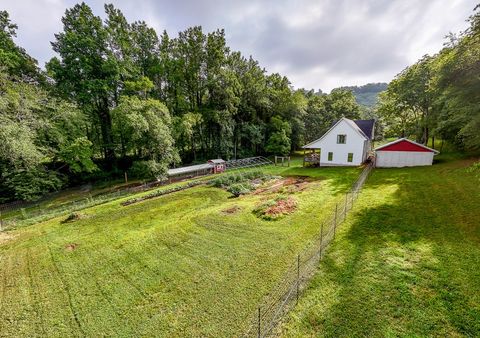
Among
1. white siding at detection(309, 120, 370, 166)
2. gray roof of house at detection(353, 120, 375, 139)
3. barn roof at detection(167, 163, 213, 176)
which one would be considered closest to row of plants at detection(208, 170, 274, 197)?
barn roof at detection(167, 163, 213, 176)

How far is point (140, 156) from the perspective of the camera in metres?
26.4

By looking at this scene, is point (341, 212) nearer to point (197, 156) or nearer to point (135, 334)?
point (135, 334)

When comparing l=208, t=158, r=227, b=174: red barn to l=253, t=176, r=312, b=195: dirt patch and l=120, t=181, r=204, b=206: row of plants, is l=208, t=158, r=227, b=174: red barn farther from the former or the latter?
l=253, t=176, r=312, b=195: dirt patch

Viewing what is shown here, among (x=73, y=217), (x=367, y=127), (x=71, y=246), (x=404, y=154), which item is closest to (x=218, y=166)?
(x=73, y=217)

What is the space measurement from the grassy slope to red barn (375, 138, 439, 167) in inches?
469

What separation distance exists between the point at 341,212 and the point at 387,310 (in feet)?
20.6

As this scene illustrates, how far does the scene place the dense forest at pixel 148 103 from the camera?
14634 millimetres

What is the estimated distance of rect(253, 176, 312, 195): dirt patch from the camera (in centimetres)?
1652

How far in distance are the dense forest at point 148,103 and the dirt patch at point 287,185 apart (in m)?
10.1

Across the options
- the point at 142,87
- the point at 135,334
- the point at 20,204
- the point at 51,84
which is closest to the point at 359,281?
the point at 135,334

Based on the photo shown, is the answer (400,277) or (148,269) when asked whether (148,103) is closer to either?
(148,269)

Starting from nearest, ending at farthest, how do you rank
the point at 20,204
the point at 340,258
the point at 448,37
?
the point at 340,258
the point at 448,37
the point at 20,204

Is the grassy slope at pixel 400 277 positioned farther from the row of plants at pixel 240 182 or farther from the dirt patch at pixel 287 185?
the row of plants at pixel 240 182

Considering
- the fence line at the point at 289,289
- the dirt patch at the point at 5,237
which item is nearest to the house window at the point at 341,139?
the fence line at the point at 289,289
